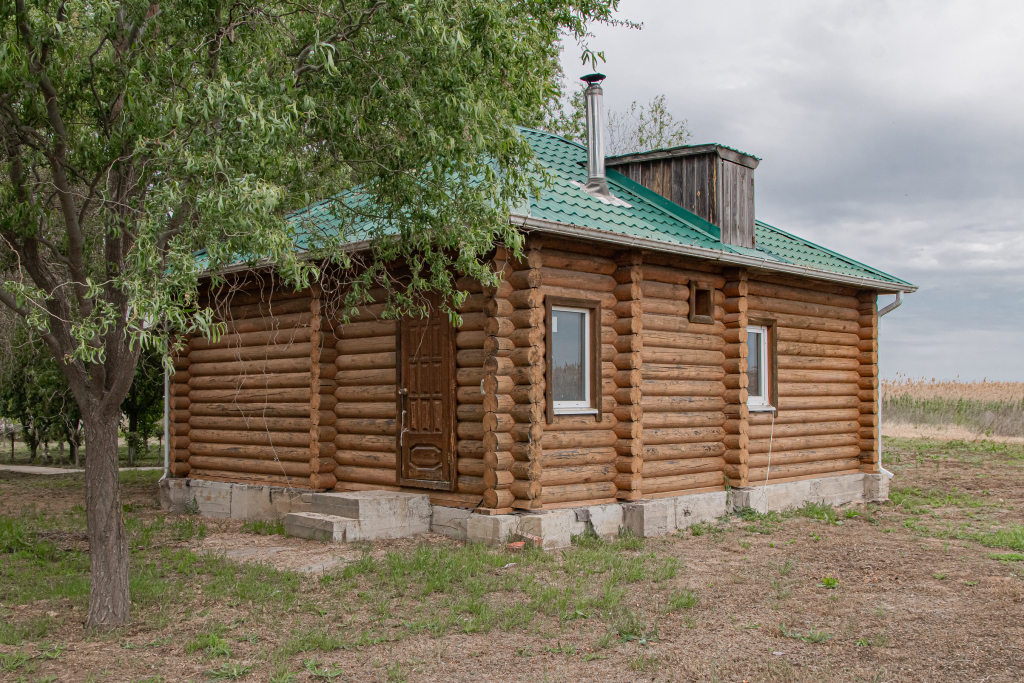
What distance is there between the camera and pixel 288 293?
1248 centimetres

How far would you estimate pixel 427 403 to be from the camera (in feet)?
35.2

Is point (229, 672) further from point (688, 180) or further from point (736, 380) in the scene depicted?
point (688, 180)

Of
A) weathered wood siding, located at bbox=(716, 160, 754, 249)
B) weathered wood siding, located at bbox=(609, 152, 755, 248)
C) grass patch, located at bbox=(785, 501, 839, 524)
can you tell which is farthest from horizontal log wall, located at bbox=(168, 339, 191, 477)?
grass patch, located at bbox=(785, 501, 839, 524)

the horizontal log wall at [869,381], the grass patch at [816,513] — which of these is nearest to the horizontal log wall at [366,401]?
the grass patch at [816,513]

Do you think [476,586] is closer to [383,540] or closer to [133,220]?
[383,540]

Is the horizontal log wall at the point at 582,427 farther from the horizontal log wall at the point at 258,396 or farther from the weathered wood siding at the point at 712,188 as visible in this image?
the horizontal log wall at the point at 258,396

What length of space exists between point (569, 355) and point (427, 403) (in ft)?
6.00

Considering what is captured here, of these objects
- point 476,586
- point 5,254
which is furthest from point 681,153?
point 5,254

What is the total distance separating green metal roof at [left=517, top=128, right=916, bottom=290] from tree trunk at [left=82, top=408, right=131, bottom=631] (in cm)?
477

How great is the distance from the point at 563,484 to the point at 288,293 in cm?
493

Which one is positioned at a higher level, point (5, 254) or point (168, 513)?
point (5, 254)

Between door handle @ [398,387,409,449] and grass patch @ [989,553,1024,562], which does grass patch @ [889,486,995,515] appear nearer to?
grass patch @ [989,553,1024,562]

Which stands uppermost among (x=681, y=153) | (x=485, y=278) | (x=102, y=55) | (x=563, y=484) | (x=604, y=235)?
(x=681, y=153)

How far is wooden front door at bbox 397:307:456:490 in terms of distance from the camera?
10.5 meters
